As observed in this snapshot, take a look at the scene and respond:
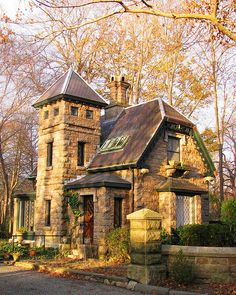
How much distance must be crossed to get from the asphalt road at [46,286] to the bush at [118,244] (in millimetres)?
2986

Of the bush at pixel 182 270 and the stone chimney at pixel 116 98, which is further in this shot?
the stone chimney at pixel 116 98

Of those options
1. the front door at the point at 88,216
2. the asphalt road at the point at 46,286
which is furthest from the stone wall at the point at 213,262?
the front door at the point at 88,216

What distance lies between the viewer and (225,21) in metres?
8.51

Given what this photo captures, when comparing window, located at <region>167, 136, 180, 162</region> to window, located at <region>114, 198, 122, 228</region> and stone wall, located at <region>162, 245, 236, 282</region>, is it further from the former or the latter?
stone wall, located at <region>162, 245, 236, 282</region>

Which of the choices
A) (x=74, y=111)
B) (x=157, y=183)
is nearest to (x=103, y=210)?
(x=157, y=183)

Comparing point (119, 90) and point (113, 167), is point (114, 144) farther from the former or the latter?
point (119, 90)

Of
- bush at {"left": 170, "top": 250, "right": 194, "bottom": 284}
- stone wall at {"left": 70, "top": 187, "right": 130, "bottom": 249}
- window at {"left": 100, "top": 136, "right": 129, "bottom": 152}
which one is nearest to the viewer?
bush at {"left": 170, "top": 250, "right": 194, "bottom": 284}

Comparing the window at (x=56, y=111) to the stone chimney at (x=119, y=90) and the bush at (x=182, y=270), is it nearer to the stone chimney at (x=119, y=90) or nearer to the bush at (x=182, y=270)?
the stone chimney at (x=119, y=90)

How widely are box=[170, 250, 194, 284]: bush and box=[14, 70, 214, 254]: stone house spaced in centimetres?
621

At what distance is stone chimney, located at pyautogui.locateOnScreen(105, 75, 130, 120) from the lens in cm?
2234

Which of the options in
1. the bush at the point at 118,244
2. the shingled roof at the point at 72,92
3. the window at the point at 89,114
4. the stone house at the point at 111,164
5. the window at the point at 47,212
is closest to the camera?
the bush at the point at 118,244

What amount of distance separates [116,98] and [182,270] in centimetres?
1500

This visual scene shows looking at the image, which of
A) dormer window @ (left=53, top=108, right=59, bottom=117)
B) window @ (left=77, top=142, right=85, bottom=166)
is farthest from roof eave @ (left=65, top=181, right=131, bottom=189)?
dormer window @ (left=53, top=108, right=59, bottom=117)

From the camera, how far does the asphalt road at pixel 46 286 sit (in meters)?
9.23
